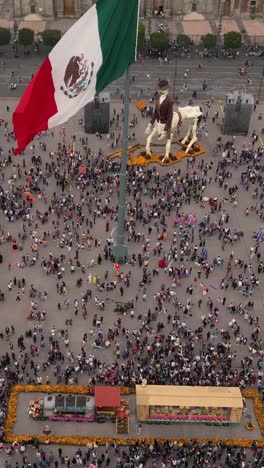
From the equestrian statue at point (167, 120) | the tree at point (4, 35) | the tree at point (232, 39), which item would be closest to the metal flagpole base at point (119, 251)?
the equestrian statue at point (167, 120)

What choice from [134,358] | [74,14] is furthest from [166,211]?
[74,14]

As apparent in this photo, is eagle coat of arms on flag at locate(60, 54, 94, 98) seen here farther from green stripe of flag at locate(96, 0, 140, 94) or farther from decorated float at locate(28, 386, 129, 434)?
decorated float at locate(28, 386, 129, 434)

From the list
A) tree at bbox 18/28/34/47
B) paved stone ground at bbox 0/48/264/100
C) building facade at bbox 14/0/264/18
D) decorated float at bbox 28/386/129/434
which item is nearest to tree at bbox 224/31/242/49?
paved stone ground at bbox 0/48/264/100

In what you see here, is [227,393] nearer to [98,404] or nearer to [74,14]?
[98,404]

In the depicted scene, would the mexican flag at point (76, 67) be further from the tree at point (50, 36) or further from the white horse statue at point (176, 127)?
the tree at point (50, 36)

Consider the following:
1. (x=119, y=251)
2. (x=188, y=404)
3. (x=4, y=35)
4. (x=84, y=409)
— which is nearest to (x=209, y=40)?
(x=4, y=35)

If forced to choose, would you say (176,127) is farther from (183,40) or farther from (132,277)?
(183,40)

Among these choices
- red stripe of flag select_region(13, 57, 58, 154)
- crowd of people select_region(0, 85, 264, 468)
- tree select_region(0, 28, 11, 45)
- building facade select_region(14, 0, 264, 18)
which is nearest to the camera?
red stripe of flag select_region(13, 57, 58, 154)
